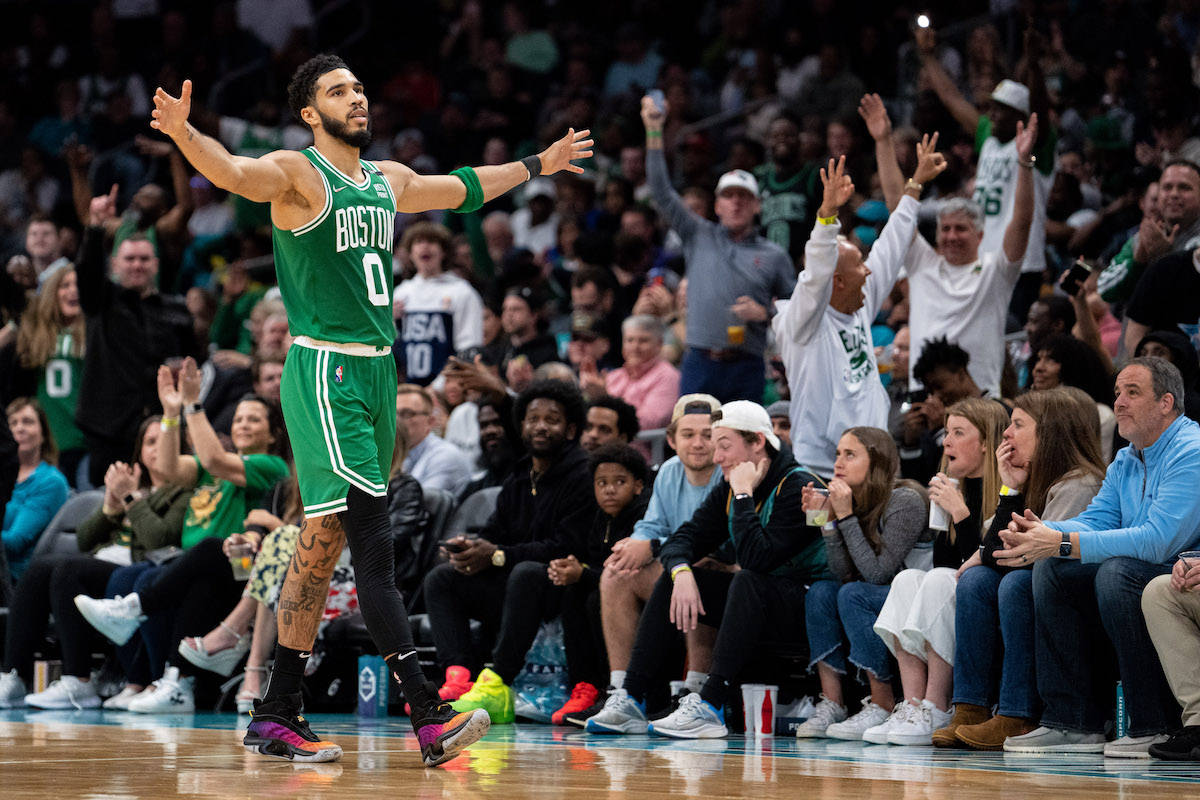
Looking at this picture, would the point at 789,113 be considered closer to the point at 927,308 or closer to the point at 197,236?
the point at 927,308

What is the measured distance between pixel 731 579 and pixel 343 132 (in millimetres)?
2743

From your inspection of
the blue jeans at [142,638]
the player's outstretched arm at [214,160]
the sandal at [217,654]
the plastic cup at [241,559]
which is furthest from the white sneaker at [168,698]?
the player's outstretched arm at [214,160]

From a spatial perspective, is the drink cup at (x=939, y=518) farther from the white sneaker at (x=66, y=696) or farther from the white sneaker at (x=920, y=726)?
the white sneaker at (x=66, y=696)

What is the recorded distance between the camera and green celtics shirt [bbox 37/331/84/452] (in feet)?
35.8

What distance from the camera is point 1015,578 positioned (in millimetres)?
5996

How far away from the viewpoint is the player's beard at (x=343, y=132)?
5.45m

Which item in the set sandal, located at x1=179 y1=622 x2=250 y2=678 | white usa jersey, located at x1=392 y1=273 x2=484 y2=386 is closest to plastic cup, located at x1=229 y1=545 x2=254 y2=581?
sandal, located at x1=179 y1=622 x2=250 y2=678

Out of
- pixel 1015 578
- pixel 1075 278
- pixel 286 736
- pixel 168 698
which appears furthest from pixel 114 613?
pixel 1075 278

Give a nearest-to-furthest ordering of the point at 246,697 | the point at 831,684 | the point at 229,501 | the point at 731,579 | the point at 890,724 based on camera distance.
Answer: the point at 890,724 < the point at 831,684 < the point at 731,579 < the point at 246,697 < the point at 229,501

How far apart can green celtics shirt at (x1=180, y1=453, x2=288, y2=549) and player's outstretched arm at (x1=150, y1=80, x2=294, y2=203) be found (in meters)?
3.73

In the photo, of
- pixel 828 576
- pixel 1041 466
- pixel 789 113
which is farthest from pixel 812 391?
pixel 789 113

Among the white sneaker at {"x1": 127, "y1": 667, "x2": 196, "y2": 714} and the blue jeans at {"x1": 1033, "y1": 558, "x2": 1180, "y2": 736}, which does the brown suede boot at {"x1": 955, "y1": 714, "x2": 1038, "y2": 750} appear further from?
Result: the white sneaker at {"x1": 127, "y1": 667, "x2": 196, "y2": 714}

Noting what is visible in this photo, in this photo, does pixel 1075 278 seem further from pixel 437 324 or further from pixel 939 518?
pixel 437 324

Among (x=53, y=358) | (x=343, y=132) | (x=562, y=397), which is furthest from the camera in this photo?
(x=53, y=358)
